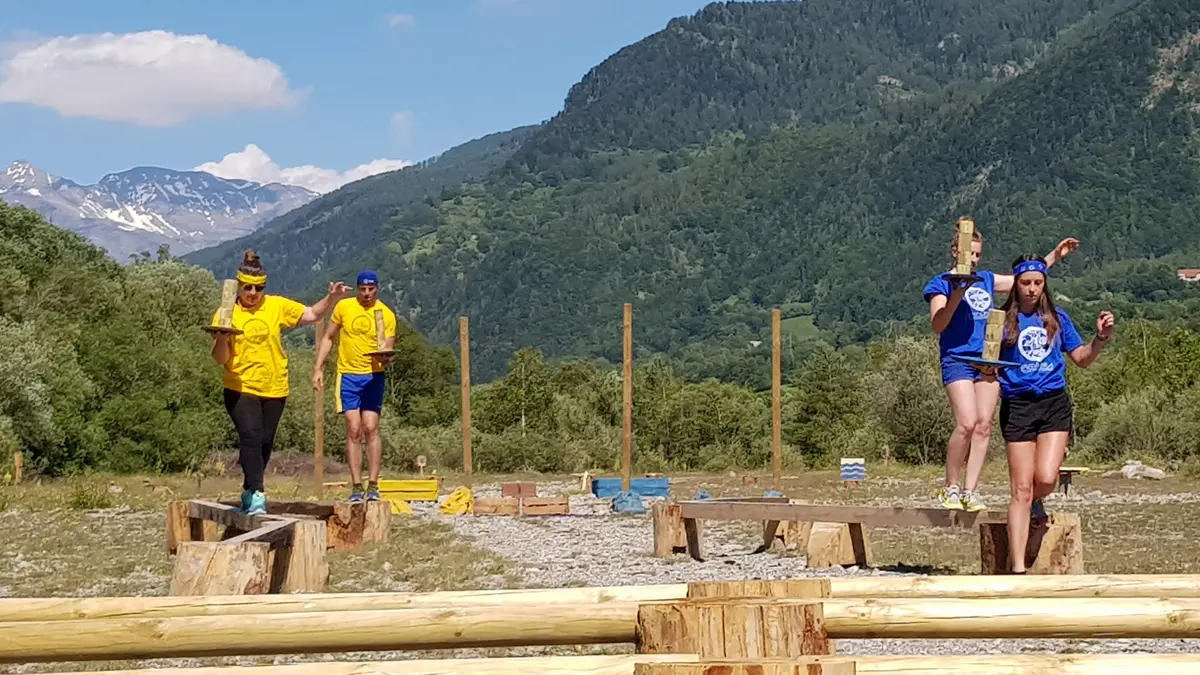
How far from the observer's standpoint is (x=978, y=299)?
9.22 m

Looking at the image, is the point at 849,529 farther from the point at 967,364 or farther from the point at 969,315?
the point at 969,315

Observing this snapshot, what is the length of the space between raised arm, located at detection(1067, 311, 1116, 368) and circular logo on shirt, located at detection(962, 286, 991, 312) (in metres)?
0.63

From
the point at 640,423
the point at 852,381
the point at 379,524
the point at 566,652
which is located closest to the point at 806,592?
the point at 566,652

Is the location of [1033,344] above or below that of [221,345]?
below

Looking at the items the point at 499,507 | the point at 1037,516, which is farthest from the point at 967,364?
the point at 499,507

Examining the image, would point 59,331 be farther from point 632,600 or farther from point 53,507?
point 632,600

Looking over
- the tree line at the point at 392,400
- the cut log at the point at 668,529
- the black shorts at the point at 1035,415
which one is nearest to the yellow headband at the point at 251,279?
the cut log at the point at 668,529

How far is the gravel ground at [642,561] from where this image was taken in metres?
6.71

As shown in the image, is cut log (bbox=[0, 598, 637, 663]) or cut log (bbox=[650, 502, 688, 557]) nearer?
cut log (bbox=[0, 598, 637, 663])

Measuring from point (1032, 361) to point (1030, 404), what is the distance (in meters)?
0.27

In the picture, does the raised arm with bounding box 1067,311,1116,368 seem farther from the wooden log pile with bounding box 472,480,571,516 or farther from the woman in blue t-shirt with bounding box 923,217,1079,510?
the wooden log pile with bounding box 472,480,571,516

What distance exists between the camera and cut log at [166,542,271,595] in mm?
7398

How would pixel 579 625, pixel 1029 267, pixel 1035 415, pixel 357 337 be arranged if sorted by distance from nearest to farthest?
pixel 579 625
pixel 1035 415
pixel 1029 267
pixel 357 337

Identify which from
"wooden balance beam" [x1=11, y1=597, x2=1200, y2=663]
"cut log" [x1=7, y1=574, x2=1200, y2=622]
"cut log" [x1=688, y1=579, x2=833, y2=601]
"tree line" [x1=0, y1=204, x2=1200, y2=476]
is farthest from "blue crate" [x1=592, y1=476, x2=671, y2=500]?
"tree line" [x1=0, y1=204, x2=1200, y2=476]
